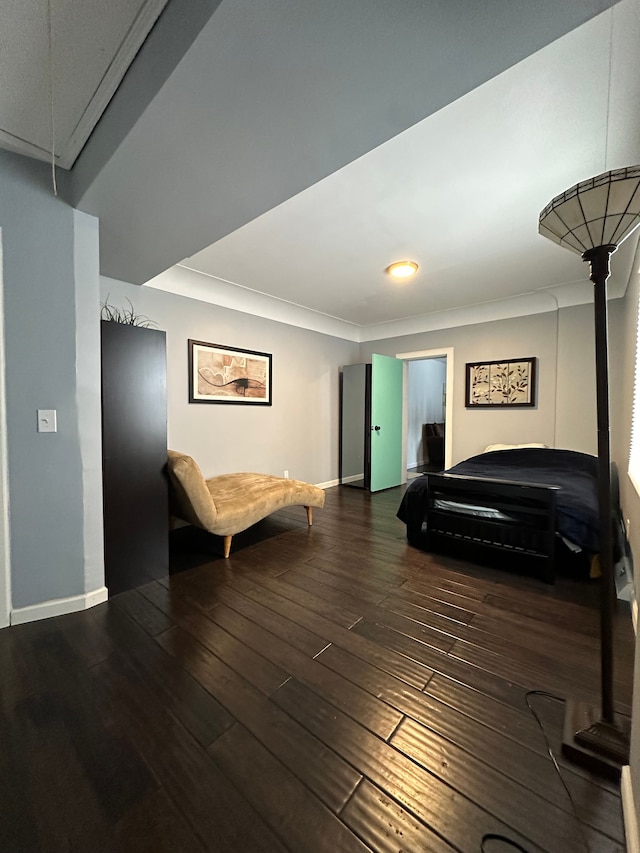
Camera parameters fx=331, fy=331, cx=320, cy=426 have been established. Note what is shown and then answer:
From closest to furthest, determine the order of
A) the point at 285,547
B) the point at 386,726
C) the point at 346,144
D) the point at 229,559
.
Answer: the point at 386,726
the point at 346,144
the point at 229,559
the point at 285,547

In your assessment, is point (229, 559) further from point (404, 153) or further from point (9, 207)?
point (404, 153)

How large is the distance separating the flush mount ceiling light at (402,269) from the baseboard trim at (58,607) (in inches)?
135

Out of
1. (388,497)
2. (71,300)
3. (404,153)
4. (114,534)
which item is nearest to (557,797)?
(114,534)

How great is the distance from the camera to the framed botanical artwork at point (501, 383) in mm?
4129

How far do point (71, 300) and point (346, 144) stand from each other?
5.49 feet

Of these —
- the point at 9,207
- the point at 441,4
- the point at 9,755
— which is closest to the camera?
the point at 441,4

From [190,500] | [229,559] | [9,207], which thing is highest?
[9,207]

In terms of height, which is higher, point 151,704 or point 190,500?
point 190,500

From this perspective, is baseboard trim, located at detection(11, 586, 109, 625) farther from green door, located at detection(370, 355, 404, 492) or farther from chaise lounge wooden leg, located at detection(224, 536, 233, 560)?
green door, located at detection(370, 355, 404, 492)

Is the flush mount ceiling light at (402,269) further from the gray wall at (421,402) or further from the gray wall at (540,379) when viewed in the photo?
the gray wall at (421,402)

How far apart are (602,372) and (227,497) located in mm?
2639

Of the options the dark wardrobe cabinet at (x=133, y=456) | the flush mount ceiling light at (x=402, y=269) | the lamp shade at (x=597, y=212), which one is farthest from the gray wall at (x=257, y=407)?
the lamp shade at (x=597, y=212)

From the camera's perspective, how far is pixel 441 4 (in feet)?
3.04

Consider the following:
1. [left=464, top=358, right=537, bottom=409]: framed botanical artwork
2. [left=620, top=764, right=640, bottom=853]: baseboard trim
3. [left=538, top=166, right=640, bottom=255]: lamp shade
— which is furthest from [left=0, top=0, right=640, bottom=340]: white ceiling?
[left=620, top=764, right=640, bottom=853]: baseboard trim
